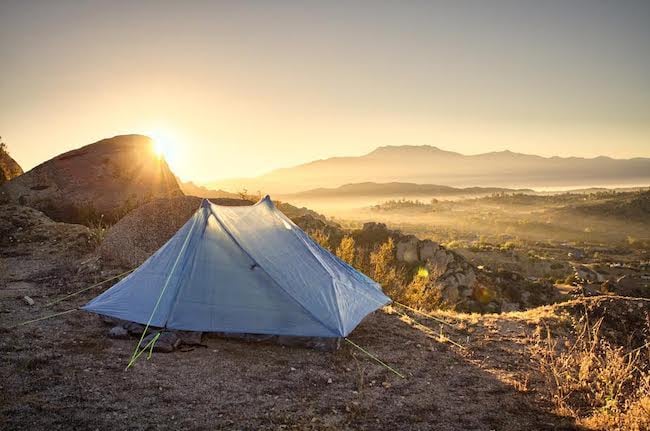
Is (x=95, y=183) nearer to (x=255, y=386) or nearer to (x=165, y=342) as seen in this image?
(x=165, y=342)

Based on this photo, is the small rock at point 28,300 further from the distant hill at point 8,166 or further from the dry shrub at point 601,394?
the distant hill at point 8,166

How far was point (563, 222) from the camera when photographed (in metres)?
50.0

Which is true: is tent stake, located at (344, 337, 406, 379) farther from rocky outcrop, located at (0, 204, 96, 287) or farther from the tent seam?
rocky outcrop, located at (0, 204, 96, 287)

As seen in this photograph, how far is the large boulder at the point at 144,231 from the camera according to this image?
11.2 m

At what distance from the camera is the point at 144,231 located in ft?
39.5

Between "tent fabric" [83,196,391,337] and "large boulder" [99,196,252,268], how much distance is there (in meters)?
3.70

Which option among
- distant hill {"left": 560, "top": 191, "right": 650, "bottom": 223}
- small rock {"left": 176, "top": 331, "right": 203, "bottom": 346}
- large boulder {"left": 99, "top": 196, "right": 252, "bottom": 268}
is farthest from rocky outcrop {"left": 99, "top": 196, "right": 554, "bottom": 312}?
distant hill {"left": 560, "top": 191, "right": 650, "bottom": 223}

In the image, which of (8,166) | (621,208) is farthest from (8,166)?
(621,208)

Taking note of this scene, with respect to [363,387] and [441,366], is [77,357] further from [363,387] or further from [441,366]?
[441,366]

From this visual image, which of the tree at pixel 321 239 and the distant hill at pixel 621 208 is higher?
the tree at pixel 321 239

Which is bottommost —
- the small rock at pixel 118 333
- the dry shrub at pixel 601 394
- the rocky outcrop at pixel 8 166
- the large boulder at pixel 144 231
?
the dry shrub at pixel 601 394

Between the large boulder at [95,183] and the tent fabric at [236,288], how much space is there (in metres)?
10.8

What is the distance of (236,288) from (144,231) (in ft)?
19.8

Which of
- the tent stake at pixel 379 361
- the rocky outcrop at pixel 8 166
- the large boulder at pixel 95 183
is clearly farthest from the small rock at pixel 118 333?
the rocky outcrop at pixel 8 166
